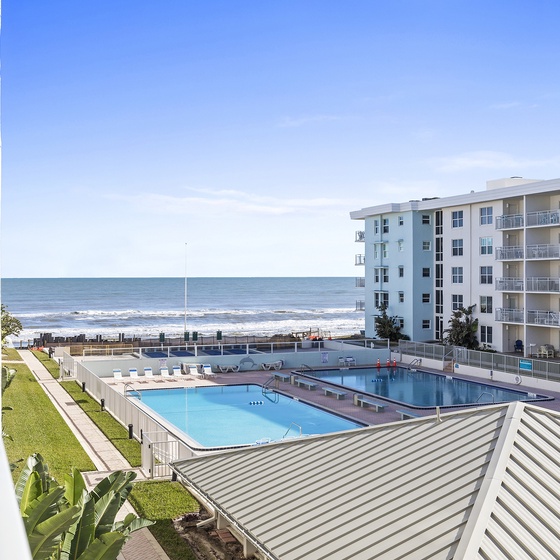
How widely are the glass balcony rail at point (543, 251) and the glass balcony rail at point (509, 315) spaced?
3579 mm

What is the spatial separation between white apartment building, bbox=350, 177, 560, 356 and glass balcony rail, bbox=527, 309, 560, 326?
59 mm

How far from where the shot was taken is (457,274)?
50.1 m

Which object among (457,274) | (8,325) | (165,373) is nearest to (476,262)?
(457,274)

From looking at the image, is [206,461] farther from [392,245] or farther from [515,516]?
[392,245]

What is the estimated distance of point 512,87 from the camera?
37125mm

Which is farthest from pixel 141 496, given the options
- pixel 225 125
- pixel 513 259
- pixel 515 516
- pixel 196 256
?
pixel 196 256

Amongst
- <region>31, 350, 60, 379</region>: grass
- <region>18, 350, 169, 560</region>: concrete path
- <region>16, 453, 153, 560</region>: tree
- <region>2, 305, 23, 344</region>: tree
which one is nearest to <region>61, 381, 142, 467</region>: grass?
<region>18, 350, 169, 560</region>: concrete path

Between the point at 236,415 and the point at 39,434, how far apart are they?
9.22 metres

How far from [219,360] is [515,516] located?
35.1 meters

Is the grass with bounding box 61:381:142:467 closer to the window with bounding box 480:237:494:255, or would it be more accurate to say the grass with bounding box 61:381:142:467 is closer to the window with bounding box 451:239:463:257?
the window with bounding box 480:237:494:255

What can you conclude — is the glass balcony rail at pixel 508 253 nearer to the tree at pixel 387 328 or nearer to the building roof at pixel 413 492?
the tree at pixel 387 328

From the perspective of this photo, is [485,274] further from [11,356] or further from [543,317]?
[11,356]

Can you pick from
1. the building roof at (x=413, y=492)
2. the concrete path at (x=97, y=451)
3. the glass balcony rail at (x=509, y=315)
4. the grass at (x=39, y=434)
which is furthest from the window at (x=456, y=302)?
the building roof at (x=413, y=492)

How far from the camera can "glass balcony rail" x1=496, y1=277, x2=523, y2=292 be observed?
43719 mm
